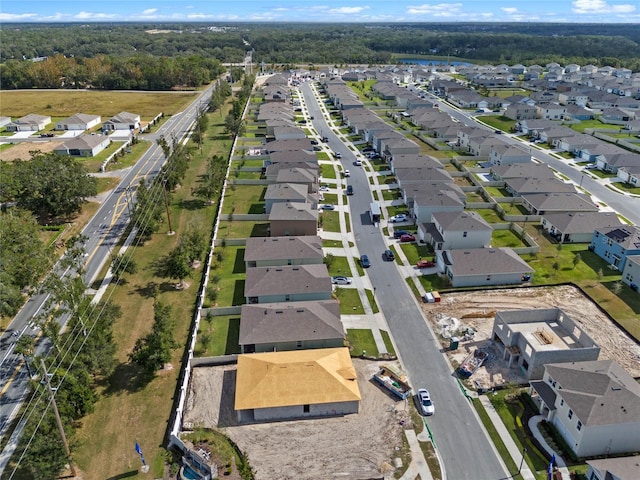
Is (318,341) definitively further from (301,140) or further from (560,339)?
(301,140)

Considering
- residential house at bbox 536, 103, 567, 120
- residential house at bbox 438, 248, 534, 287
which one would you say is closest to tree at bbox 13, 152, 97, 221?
residential house at bbox 438, 248, 534, 287

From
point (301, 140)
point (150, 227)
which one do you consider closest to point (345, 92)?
point (301, 140)

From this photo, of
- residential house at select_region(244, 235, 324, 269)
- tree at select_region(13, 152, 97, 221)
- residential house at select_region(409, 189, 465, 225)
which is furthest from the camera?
Answer: tree at select_region(13, 152, 97, 221)

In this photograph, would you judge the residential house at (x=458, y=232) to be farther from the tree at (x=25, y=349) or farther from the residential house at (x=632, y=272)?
the tree at (x=25, y=349)

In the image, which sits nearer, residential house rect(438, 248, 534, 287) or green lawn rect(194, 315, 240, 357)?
green lawn rect(194, 315, 240, 357)

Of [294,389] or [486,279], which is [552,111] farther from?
[294,389]

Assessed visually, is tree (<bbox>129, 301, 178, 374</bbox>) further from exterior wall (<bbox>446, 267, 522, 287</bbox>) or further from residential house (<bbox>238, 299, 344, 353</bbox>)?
exterior wall (<bbox>446, 267, 522, 287</bbox>)

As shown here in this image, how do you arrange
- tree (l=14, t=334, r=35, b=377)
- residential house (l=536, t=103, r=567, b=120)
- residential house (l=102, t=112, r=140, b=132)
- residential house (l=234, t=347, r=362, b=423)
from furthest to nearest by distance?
residential house (l=536, t=103, r=567, b=120) → residential house (l=102, t=112, r=140, b=132) → tree (l=14, t=334, r=35, b=377) → residential house (l=234, t=347, r=362, b=423)

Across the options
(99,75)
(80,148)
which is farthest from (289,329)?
(99,75)
